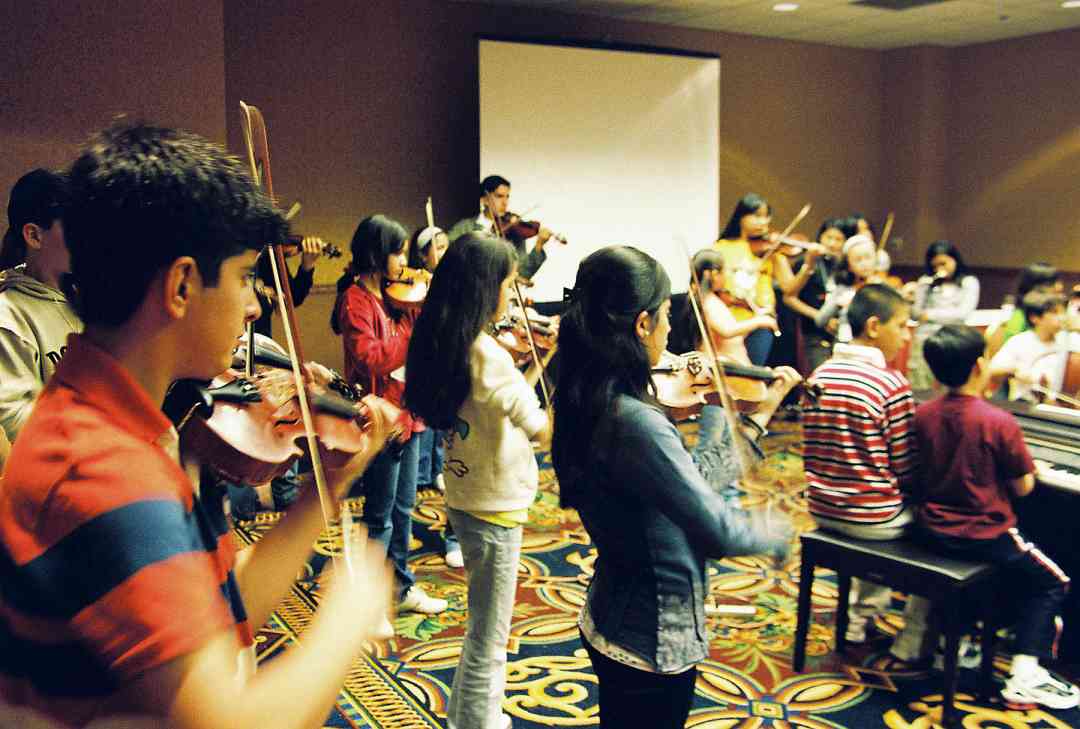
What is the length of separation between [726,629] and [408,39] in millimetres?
4557

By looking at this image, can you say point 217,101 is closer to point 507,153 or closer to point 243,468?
point 507,153

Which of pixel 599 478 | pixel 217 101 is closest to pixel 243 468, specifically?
pixel 599 478

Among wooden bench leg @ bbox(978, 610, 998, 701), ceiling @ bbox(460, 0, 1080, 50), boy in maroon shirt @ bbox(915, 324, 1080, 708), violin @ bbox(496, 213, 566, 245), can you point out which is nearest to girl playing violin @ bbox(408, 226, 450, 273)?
violin @ bbox(496, 213, 566, 245)

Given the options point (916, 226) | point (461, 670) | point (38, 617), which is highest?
point (916, 226)

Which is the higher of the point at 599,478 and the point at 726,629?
the point at 599,478

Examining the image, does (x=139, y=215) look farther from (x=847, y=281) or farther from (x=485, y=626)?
(x=847, y=281)

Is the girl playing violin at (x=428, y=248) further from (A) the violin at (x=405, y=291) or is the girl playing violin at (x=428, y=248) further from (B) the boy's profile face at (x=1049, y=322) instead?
(B) the boy's profile face at (x=1049, y=322)

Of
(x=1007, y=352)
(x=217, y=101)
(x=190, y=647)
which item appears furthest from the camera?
(x=217, y=101)

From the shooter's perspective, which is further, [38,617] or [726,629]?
[726,629]

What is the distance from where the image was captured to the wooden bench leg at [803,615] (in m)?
2.89

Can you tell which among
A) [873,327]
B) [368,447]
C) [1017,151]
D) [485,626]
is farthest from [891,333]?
[1017,151]

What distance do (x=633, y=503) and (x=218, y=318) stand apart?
967mm

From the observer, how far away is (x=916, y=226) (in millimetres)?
8727

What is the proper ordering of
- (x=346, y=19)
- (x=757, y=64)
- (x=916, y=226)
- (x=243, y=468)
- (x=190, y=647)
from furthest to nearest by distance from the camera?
(x=916, y=226) < (x=757, y=64) < (x=346, y=19) < (x=243, y=468) < (x=190, y=647)
